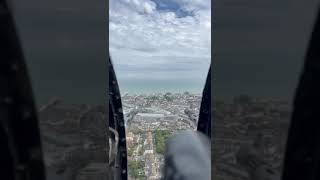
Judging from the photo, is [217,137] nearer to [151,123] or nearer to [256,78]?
[256,78]

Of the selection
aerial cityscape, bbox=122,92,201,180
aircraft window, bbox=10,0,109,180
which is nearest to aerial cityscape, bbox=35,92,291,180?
aircraft window, bbox=10,0,109,180

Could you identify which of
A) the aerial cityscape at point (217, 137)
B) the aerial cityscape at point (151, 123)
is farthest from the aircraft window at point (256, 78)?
the aerial cityscape at point (151, 123)

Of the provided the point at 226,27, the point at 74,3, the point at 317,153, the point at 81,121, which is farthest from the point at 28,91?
the point at 317,153

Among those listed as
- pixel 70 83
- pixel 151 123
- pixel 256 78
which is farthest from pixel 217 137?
pixel 70 83

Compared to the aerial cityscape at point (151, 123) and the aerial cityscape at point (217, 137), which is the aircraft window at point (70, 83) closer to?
the aerial cityscape at point (217, 137)

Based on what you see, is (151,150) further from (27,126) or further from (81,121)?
(27,126)

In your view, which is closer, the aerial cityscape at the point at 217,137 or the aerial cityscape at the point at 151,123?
the aerial cityscape at the point at 217,137
